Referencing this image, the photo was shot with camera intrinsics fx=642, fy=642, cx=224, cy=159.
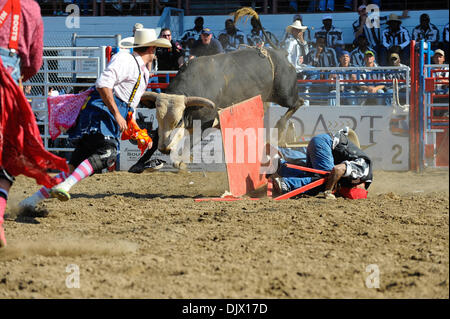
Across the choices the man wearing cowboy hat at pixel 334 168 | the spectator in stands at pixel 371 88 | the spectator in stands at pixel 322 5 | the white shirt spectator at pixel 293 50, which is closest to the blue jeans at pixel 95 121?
the man wearing cowboy hat at pixel 334 168

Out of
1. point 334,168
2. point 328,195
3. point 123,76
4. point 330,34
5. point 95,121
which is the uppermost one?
Answer: point 330,34

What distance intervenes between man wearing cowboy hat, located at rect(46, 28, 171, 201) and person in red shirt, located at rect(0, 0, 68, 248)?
1017mm

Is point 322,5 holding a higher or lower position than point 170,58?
higher

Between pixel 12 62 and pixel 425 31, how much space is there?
10937 mm

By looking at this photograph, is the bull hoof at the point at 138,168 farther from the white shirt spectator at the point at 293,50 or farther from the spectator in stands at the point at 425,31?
the spectator in stands at the point at 425,31

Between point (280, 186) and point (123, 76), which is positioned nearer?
point (123, 76)

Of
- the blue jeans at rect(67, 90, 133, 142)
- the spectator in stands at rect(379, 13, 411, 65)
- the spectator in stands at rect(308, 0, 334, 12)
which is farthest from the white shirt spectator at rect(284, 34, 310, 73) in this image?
the blue jeans at rect(67, 90, 133, 142)

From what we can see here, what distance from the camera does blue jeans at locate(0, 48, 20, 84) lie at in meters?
3.69

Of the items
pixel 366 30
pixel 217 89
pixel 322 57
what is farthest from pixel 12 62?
pixel 366 30

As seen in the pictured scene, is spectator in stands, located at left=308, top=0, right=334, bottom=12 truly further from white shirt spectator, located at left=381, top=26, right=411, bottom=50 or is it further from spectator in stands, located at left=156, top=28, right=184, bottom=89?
spectator in stands, located at left=156, top=28, right=184, bottom=89

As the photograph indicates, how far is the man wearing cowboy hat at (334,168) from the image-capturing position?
5797mm

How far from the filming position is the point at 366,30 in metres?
13.0

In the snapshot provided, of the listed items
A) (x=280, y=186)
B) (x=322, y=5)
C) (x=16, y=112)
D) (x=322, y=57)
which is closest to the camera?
(x=16, y=112)

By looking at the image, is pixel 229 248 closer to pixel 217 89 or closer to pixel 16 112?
pixel 16 112
